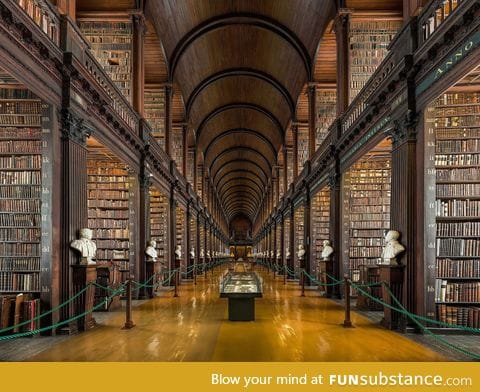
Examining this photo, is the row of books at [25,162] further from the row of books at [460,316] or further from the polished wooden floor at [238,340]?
the row of books at [460,316]

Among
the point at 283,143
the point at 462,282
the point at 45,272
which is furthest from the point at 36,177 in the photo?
the point at 283,143

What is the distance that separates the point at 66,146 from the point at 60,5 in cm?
209

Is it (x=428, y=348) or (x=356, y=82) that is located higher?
(x=356, y=82)

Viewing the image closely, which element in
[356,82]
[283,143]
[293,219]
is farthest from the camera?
[283,143]

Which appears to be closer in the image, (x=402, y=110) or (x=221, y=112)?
(x=402, y=110)

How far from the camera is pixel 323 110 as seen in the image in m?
17.4

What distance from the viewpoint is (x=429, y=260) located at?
23.3ft

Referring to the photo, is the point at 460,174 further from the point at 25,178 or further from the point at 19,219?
the point at 19,219

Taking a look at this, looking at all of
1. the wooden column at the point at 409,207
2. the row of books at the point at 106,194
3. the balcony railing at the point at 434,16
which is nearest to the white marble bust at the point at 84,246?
the wooden column at the point at 409,207

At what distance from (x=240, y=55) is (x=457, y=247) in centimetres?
1411

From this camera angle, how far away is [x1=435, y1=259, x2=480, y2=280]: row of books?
7.26m

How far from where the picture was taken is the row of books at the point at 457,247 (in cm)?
730

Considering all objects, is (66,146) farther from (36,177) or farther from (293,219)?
(293,219)
